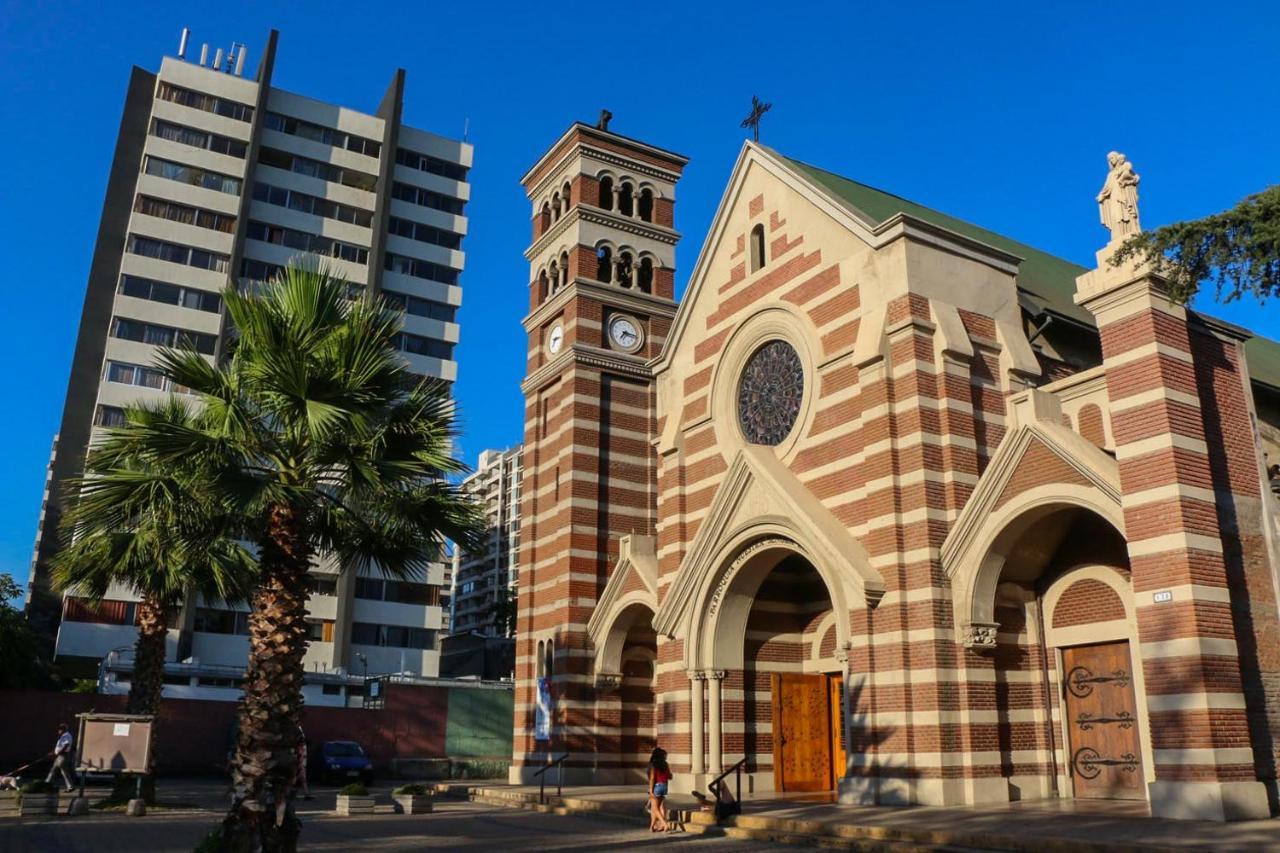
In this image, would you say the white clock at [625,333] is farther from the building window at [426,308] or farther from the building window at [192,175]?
the building window at [192,175]

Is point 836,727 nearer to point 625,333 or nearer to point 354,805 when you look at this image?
point 354,805

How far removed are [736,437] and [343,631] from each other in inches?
1626

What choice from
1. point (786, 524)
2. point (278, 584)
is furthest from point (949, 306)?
point (278, 584)

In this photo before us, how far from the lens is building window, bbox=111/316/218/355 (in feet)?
200

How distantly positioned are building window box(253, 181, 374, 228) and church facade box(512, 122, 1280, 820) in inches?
1732

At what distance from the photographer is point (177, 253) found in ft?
208

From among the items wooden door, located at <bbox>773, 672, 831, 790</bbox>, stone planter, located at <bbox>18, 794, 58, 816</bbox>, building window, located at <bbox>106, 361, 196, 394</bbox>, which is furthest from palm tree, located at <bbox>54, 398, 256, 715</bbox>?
building window, located at <bbox>106, 361, 196, 394</bbox>

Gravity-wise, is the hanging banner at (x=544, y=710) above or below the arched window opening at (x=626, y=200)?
below

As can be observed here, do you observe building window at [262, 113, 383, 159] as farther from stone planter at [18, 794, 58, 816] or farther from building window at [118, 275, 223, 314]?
stone planter at [18, 794, 58, 816]

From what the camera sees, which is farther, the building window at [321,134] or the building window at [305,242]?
the building window at [321,134]

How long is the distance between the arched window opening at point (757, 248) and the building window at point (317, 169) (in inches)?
1969

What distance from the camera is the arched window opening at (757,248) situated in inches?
1029

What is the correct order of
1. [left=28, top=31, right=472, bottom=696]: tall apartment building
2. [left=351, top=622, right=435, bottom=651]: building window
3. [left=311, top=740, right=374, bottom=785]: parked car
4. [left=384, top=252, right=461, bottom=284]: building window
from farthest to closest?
[left=384, top=252, right=461, bottom=284]: building window
[left=351, top=622, right=435, bottom=651]: building window
[left=28, top=31, right=472, bottom=696]: tall apartment building
[left=311, top=740, right=374, bottom=785]: parked car

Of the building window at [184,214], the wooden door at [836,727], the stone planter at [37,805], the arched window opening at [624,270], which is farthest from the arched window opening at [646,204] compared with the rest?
the building window at [184,214]
